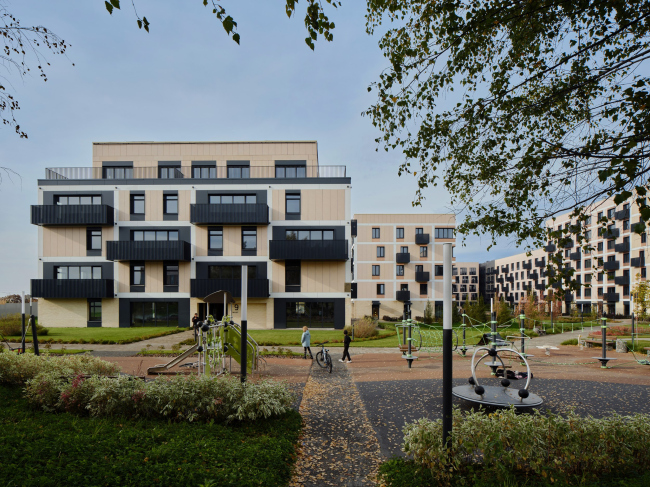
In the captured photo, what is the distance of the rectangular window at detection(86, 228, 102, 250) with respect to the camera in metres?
31.2

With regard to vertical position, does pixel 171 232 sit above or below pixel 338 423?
above

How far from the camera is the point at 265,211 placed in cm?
3003

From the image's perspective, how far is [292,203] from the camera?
31.2 meters

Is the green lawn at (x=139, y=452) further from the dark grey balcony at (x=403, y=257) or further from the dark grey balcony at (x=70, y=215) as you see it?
the dark grey balcony at (x=403, y=257)

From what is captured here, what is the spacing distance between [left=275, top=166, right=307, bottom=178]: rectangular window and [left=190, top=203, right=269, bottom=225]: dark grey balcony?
165 inches

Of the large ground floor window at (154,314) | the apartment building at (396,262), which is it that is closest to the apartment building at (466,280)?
the apartment building at (396,262)

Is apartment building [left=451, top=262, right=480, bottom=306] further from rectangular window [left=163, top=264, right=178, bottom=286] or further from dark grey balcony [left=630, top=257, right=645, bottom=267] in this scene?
rectangular window [left=163, top=264, right=178, bottom=286]

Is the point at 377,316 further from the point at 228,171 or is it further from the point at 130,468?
the point at 130,468

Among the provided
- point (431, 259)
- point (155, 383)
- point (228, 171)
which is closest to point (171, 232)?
point (228, 171)

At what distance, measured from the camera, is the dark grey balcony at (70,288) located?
30.1 meters

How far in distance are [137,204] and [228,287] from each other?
10.1 metres

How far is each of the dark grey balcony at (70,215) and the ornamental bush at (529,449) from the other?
31.2 meters

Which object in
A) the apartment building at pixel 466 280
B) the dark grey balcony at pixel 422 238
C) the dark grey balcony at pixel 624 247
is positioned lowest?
the apartment building at pixel 466 280

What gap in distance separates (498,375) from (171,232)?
26190 mm
